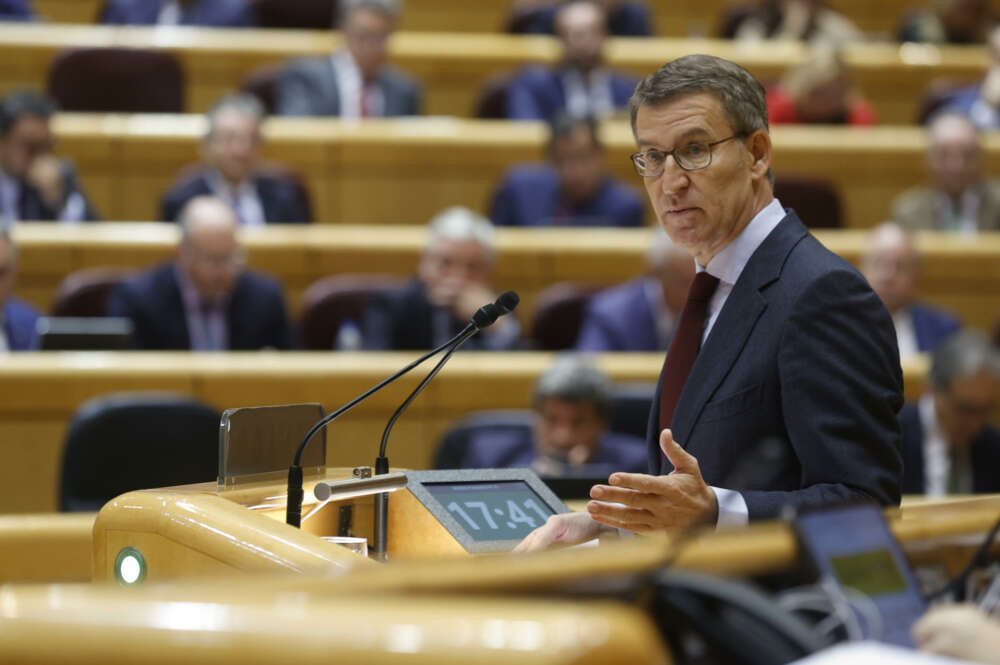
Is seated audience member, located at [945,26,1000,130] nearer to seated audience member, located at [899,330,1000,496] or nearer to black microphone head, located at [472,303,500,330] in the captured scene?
seated audience member, located at [899,330,1000,496]

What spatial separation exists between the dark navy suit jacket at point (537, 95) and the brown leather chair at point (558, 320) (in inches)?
44.7

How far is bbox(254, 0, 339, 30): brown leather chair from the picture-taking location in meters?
5.17

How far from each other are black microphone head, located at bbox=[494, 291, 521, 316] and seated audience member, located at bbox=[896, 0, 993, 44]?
14.8ft

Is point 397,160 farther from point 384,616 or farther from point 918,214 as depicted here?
point 384,616

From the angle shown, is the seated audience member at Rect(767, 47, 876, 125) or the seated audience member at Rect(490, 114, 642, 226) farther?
the seated audience member at Rect(767, 47, 876, 125)

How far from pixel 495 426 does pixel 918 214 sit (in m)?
2.10

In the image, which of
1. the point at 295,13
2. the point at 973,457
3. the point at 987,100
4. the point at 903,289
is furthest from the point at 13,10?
the point at 973,457

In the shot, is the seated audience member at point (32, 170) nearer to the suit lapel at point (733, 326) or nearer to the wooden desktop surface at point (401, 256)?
the wooden desktop surface at point (401, 256)

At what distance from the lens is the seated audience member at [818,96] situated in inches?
183

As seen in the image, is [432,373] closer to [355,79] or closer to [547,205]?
[547,205]

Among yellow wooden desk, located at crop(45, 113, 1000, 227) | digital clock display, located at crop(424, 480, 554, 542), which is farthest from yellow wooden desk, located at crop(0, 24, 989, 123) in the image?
digital clock display, located at crop(424, 480, 554, 542)

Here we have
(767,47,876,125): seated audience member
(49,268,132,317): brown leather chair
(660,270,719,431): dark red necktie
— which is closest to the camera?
(660,270,719,431): dark red necktie

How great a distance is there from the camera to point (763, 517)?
1.10m

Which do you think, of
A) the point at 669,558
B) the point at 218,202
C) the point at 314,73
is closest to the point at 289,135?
the point at 314,73
